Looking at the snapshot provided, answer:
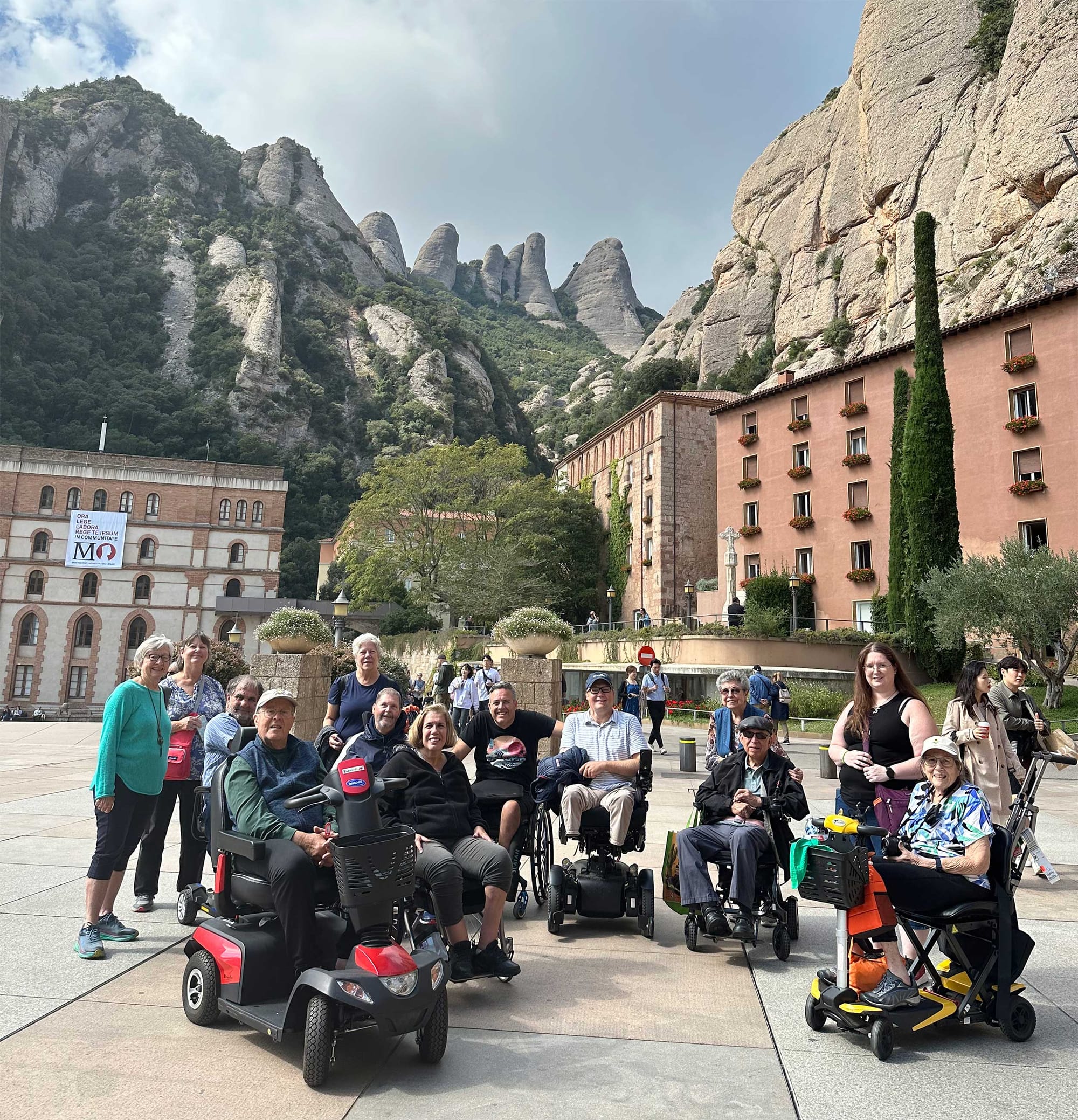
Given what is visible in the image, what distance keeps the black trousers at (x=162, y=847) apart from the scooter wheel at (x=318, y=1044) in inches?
102

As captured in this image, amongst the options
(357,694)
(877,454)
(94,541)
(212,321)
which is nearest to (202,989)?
(357,694)

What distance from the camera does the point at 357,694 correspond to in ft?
19.8

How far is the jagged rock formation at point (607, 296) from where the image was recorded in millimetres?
156625

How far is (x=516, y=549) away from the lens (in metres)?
39.1

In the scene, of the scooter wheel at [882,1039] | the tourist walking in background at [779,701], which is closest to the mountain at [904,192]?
the tourist walking in background at [779,701]

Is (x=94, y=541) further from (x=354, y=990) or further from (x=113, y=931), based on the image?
(x=354, y=990)

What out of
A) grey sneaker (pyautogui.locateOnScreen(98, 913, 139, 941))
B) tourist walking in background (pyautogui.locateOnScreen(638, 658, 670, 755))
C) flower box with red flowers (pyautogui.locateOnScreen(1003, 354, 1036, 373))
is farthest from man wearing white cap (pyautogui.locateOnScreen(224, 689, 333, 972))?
flower box with red flowers (pyautogui.locateOnScreen(1003, 354, 1036, 373))

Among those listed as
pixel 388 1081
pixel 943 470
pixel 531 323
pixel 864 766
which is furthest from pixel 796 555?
pixel 531 323

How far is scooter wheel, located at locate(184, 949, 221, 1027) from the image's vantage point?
11.3 feet

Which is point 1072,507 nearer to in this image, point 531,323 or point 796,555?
point 796,555

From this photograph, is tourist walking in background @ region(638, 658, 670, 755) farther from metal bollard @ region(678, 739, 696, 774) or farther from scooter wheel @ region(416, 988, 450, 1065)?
scooter wheel @ region(416, 988, 450, 1065)

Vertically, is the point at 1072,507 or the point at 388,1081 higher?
the point at 1072,507

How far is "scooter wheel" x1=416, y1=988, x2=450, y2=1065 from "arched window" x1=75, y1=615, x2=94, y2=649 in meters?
58.5

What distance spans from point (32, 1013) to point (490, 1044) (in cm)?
211
